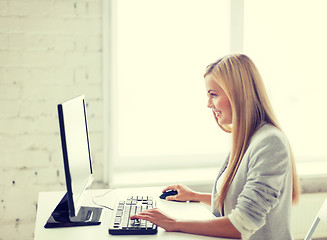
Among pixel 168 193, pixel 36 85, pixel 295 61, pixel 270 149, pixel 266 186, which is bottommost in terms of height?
pixel 168 193

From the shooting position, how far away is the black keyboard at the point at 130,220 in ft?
4.16

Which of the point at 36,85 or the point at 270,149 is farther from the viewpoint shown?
the point at 36,85

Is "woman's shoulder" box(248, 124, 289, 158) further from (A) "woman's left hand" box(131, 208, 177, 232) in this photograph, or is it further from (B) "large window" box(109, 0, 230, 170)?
(B) "large window" box(109, 0, 230, 170)

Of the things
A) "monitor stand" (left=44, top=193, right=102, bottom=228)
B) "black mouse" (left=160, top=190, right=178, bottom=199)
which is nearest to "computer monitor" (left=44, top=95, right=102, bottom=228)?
"monitor stand" (left=44, top=193, right=102, bottom=228)

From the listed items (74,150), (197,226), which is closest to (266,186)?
(197,226)

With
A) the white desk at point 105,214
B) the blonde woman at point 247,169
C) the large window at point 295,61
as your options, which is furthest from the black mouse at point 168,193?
the large window at point 295,61

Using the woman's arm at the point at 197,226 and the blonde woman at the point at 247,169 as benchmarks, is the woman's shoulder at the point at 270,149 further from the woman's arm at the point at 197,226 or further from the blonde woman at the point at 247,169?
the woman's arm at the point at 197,226

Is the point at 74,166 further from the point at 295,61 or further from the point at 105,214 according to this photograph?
the point at 295,61

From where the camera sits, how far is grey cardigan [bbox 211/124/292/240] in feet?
4.23

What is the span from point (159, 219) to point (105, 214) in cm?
25

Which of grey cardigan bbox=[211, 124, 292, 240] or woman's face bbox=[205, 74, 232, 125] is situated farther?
woman's face bbox=[205, 74, 232, 125]

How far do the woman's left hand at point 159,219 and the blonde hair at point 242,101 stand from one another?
27 cm

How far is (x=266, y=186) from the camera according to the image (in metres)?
1.30

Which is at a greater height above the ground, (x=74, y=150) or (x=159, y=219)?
(x=74, y=150)
